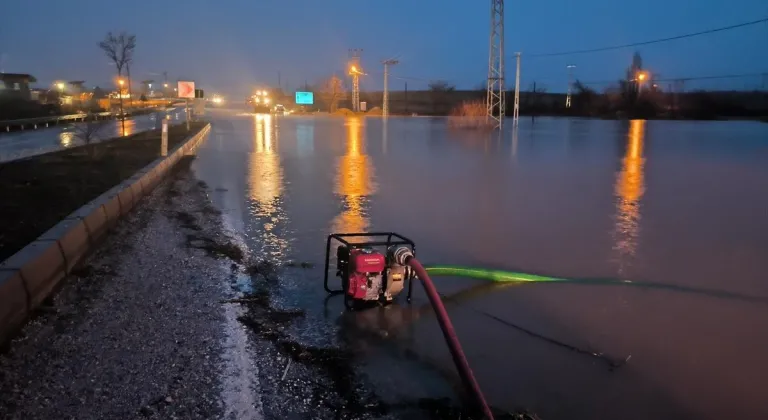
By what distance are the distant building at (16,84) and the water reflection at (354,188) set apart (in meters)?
42.3

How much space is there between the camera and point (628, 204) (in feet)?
37.7

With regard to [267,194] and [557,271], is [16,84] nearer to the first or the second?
[267,194]

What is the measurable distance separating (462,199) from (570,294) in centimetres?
562

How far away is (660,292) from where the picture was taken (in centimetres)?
637

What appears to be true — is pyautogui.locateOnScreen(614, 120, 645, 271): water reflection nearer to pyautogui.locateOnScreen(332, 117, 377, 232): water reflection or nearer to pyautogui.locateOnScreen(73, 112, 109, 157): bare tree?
pyautogui.locateOnScreen(332, 117, 377, 232): water reflection

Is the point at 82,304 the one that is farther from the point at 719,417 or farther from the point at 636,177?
the point at 636,177

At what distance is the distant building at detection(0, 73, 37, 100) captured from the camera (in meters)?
52.6

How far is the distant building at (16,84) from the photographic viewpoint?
2072 inches

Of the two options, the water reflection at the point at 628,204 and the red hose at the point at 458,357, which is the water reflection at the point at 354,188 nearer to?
the water reflection at the point at 628,204

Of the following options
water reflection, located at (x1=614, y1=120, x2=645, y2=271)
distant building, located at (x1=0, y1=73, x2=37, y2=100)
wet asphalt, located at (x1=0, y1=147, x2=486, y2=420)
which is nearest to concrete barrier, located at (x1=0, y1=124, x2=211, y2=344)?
wet asphalt, located at (x1=0, y1=147, x2=486, y2=420)

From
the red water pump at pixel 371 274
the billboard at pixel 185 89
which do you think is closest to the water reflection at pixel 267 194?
the red water pump at pixel 371 274

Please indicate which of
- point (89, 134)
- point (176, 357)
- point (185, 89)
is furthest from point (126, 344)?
point (185, 89)

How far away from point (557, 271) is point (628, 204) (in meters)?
5.10

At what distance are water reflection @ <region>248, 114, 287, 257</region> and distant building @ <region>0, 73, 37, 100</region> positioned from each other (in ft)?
132
